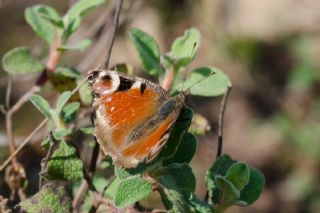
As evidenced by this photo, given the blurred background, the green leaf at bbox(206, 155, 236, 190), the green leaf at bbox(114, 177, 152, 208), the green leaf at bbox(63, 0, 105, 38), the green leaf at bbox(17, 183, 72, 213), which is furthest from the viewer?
the blurred background

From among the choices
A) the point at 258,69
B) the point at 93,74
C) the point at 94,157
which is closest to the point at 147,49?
the point at 93,74

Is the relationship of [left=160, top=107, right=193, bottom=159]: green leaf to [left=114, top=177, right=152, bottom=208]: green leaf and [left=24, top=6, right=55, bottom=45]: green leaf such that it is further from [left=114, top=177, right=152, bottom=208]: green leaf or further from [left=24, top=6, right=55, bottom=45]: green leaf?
[left=24, top=6, right=55, bottom=45]: green leaf

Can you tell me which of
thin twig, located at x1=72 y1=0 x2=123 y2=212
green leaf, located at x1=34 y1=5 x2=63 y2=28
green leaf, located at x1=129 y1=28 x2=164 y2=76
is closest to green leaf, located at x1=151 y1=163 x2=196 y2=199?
thin twig, located at x1=72 y1=0 x2=123 y2=212

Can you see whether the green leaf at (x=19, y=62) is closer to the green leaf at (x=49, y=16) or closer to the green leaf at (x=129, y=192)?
the green leaf at (x=49, y=16)

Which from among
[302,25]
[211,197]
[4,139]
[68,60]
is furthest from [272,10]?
[211,197]

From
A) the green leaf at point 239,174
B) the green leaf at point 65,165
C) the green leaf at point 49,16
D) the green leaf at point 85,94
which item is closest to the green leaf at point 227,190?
the green leaf at point 239,174

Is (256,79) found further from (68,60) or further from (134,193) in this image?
(134,193)

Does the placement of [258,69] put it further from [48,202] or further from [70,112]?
[48,202]
